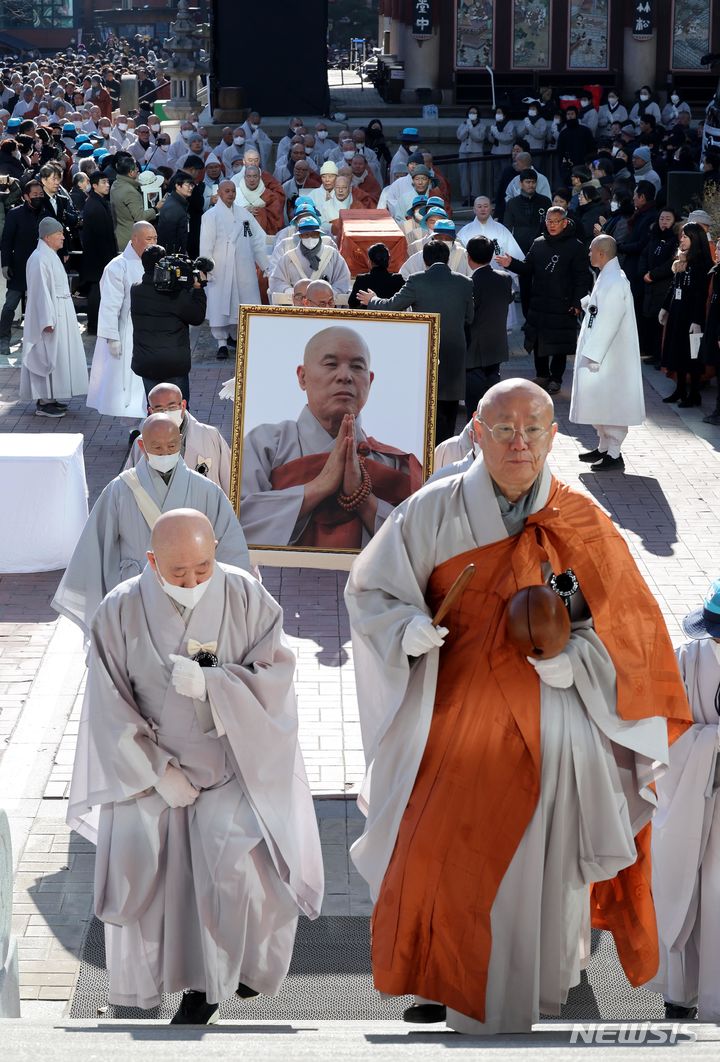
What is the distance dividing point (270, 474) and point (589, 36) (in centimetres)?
2890

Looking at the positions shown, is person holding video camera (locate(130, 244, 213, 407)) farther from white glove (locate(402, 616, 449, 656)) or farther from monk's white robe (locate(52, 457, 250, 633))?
white glove (locate(402, 616, 449, 656))

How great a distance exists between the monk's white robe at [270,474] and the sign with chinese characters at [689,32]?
28.7 metres

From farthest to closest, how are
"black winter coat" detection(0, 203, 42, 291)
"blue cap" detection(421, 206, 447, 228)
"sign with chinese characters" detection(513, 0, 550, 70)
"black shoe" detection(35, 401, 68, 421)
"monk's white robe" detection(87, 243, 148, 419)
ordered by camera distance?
"sign with chinese characters" detection(513, 0, 550, 70), "black winter coat" detection(0, 203, 42, 291), "blue cap" detection(421, 206, 447, 228), "black shoe" detection(35, 401, 68, 421), "monk's white robe" detection(87, 243, 148, 419)

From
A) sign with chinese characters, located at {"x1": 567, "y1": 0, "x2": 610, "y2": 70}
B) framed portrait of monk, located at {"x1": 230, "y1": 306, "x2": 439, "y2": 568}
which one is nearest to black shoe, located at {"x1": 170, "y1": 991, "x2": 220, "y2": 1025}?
framed portrait of monk, located at {"x1": 230, "y1": 306, "x2": 439, "y2": 568}

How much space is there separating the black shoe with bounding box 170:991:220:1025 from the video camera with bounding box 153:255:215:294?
681 cm

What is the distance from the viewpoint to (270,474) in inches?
367

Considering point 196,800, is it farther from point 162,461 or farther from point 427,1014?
point 162,461

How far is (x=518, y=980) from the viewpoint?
4.93 m

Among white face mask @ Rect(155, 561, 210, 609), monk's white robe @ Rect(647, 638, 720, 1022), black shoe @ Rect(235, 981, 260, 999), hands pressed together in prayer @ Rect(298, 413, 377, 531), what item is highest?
white face mask @ Rect(155, 561, 210, 609)

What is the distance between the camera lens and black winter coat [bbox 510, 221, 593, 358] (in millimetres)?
13969

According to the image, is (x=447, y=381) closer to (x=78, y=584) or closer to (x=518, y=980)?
(x=78, y=584)

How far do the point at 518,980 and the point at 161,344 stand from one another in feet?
24.0

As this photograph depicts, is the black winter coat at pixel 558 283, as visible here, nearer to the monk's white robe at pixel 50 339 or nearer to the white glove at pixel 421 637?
the monk's white robe at pixel 50 339

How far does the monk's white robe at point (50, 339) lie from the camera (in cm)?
1352
